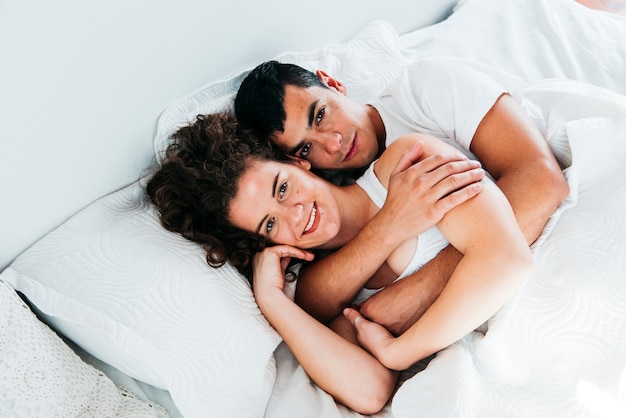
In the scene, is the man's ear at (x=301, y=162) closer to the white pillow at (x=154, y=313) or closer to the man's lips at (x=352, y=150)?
the man's lips at (x=352, y=150)

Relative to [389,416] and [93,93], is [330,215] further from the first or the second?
[93,93]

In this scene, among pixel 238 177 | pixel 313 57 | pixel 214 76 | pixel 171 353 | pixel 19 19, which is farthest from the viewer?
pixel 313 57

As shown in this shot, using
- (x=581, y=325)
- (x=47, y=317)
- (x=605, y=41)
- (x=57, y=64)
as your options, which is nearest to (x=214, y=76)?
(x=57, y=64)

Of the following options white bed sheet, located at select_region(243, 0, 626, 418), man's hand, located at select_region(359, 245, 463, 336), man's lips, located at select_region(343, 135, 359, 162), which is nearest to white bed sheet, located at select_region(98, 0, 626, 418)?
white bed sheet, located at select_region(243, 0, 626, 418)

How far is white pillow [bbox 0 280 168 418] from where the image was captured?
88 cm

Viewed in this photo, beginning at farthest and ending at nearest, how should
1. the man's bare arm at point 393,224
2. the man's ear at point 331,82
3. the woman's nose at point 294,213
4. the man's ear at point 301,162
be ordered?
the man's ear at point 331,82
the man's ear at point 301,162
the woman's nose at point 294,213
the man's bare arm at point 393,224

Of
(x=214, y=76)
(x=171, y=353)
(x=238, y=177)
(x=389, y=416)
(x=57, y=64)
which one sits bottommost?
(x=389, y=416)

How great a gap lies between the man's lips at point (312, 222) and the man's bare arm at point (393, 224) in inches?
3.3

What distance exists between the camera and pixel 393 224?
104cm

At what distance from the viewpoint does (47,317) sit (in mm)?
1024

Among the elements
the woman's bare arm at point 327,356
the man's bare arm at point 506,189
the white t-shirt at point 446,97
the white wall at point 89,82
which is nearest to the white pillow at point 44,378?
the white wall at point 89,82

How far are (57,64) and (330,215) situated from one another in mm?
585

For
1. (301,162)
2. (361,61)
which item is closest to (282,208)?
(301,162)

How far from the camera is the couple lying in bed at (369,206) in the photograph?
968 millimetres
